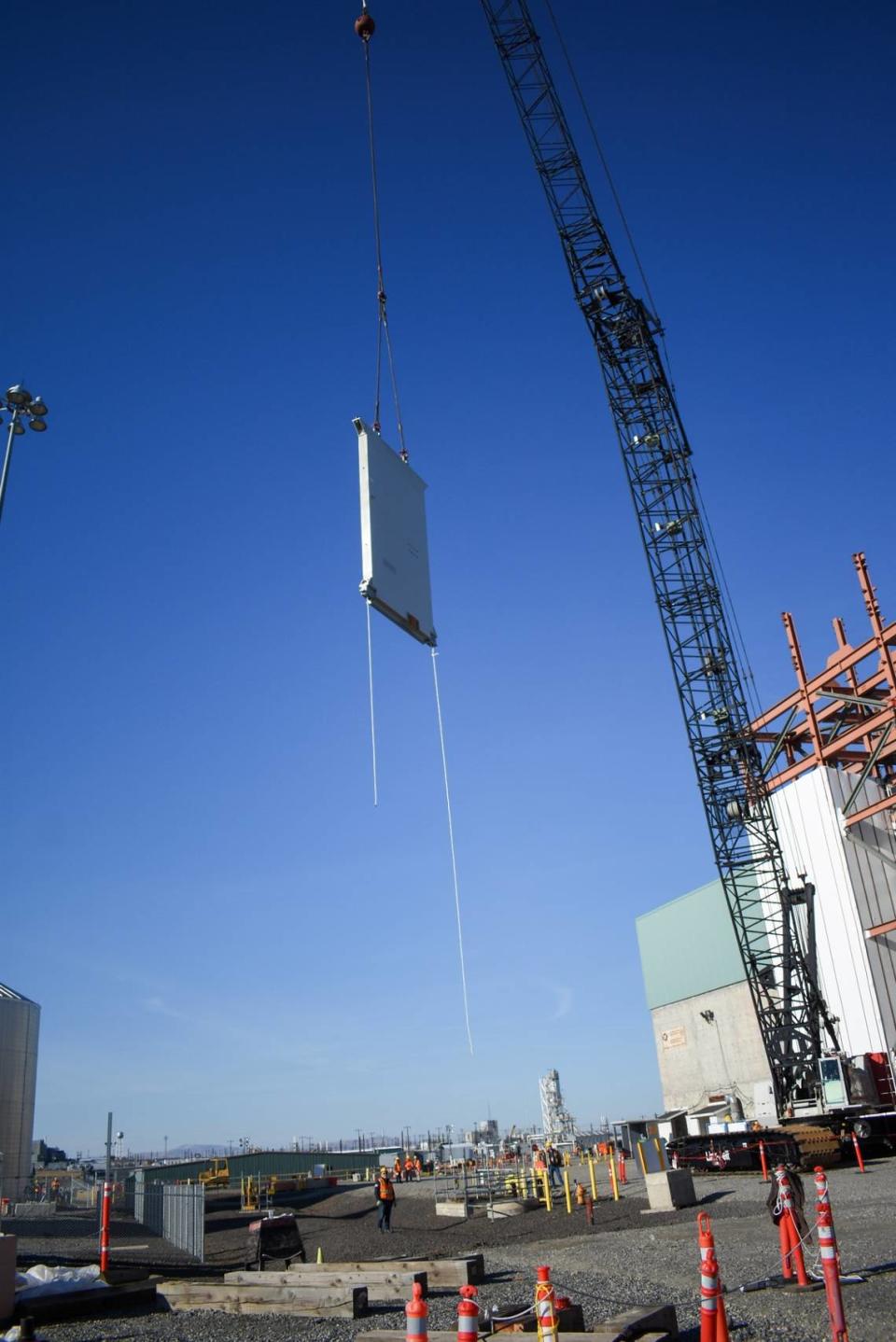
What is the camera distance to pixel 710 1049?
48.5 metres

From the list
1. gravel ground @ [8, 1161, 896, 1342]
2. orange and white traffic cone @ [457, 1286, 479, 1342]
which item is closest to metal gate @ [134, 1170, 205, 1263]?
gravel ground @ [8, 1161, 896, 1342]

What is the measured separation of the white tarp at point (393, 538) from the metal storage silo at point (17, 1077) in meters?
50.2

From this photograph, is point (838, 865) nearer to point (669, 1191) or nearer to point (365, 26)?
point (669, 1191)

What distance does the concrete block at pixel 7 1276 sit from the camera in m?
12.2

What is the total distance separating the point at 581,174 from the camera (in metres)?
42.1

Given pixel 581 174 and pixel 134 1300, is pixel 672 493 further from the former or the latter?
pixel 134 1300

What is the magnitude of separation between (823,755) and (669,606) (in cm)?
924

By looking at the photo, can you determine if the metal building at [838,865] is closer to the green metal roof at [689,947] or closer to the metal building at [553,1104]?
the green metal roof at [689,947]

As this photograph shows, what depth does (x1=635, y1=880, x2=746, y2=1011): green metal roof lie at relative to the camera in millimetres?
47844

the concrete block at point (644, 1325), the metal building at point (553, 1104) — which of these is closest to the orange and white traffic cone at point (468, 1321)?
the concrete block at point (644, 1325)

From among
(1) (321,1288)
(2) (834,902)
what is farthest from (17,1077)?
(1) (321,1288)

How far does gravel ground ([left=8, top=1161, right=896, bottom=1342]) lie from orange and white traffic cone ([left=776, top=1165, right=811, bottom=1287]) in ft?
1.03

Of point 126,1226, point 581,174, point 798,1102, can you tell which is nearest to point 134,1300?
point 126,1226

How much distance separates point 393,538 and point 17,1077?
171 ft
